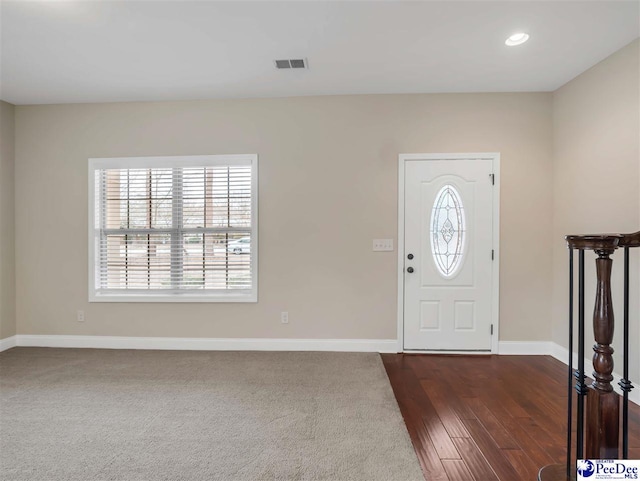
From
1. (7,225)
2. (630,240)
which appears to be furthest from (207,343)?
(630,240)

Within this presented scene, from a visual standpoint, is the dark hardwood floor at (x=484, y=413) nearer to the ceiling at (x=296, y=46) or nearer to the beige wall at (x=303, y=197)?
the beige wall at (x=303, y=197)

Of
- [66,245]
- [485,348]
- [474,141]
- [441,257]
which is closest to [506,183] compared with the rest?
[474,141]

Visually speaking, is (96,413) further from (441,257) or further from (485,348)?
(485,348)

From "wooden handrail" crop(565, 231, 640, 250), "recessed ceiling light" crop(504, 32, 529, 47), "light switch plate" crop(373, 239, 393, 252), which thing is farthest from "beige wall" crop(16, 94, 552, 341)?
"wooden handrail" crop(565, 231, 640, 250)

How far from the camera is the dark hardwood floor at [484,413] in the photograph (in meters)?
1.83

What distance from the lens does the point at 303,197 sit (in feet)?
11.7

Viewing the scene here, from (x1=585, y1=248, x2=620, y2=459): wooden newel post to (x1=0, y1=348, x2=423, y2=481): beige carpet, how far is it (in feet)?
2.82

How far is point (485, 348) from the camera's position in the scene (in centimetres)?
349

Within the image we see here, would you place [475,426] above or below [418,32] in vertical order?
below

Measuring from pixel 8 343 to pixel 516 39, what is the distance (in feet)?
19.2

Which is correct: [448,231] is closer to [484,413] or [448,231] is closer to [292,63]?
[484,413]

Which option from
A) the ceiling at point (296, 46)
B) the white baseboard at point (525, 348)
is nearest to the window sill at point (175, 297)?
the ceiling at point (296, 46)

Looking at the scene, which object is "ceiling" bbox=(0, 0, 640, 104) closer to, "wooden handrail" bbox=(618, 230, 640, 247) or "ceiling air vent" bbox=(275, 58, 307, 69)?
"ceiling air vent" bbox=(275, 58, 307, 69)

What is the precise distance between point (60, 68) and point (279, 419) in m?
3.53
